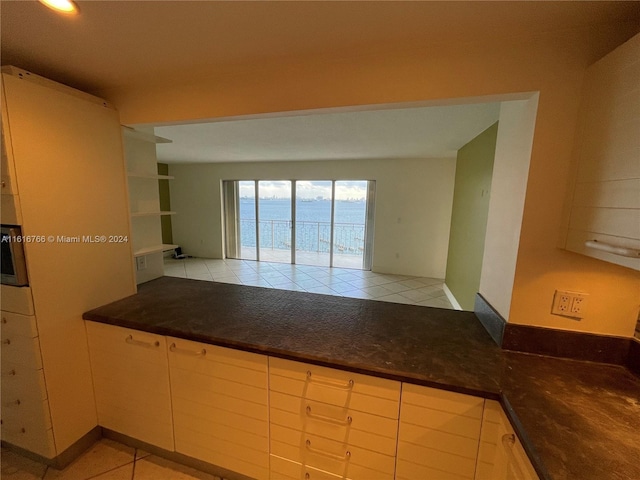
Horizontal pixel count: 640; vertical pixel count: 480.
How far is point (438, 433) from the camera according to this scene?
3.18ft

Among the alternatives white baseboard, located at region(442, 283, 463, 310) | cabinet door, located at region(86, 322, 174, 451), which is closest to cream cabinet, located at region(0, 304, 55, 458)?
cabinet door, located at region(86, 322, 174, 451)

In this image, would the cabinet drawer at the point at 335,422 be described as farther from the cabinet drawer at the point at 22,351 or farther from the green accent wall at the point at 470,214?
the green accent wall at the point at 470,214

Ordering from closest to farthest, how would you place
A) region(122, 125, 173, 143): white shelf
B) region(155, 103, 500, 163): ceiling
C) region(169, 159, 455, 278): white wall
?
region(122, 125, 173, 143): white shelf
region(155, 103, 500, 163): ceiling
region(169, 159, 455, 278): white wall

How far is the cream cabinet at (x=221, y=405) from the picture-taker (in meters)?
1.17

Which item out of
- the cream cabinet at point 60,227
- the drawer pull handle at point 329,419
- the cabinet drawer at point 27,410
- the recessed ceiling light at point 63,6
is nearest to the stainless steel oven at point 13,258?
the cream cabinet at point 60,227

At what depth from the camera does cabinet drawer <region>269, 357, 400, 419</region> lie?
998 millimetres

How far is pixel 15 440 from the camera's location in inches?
54.4

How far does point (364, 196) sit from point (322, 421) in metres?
4.65

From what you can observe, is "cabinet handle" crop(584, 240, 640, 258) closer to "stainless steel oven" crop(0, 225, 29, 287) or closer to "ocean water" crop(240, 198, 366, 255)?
"stainless steel oven" crop(0, 225, 29, 287)

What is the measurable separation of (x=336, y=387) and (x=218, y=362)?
0.57m

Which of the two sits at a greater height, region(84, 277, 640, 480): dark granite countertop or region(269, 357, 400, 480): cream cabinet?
region(84, 277, 640, 480): dark granite countertop

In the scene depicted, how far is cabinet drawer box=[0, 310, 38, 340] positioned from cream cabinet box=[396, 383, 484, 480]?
174 centimetres

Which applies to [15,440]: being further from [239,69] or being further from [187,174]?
[187,174]

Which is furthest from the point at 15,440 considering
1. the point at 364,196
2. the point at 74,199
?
the point at 364,196
